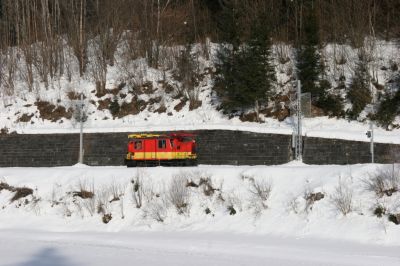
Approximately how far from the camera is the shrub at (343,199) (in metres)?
16.7

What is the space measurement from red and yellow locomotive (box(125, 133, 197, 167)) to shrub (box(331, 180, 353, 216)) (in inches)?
437

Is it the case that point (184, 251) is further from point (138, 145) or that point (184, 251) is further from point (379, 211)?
point (138, 145)

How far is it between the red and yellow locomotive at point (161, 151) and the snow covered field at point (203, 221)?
15.8 feet

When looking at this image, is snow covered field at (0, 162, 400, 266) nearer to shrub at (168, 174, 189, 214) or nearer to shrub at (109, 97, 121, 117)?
shrub at (168, 174, 189, 214)

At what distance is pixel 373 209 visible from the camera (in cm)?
1631

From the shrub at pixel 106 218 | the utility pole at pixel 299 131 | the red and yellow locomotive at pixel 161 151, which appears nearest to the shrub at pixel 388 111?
the utility pole at pixel 299 131

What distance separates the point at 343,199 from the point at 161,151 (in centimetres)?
1247

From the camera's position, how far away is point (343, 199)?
16.8 m

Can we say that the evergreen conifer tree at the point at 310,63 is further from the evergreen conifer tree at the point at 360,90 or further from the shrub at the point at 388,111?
the shrub at the point at 388,111

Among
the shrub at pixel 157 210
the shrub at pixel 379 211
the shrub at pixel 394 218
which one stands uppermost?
the shrub at pixel 379 211

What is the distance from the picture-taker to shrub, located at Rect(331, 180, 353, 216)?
54.6 feet

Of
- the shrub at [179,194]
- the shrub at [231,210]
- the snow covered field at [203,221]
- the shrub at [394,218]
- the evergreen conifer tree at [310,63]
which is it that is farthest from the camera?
the evergreen conifer tree at [310,63]

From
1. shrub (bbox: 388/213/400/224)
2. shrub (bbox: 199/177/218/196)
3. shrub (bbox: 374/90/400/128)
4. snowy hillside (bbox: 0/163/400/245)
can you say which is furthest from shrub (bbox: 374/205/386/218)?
shrub (bbox: 374/90/400/128)

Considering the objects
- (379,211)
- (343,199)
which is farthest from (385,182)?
(343,199)
